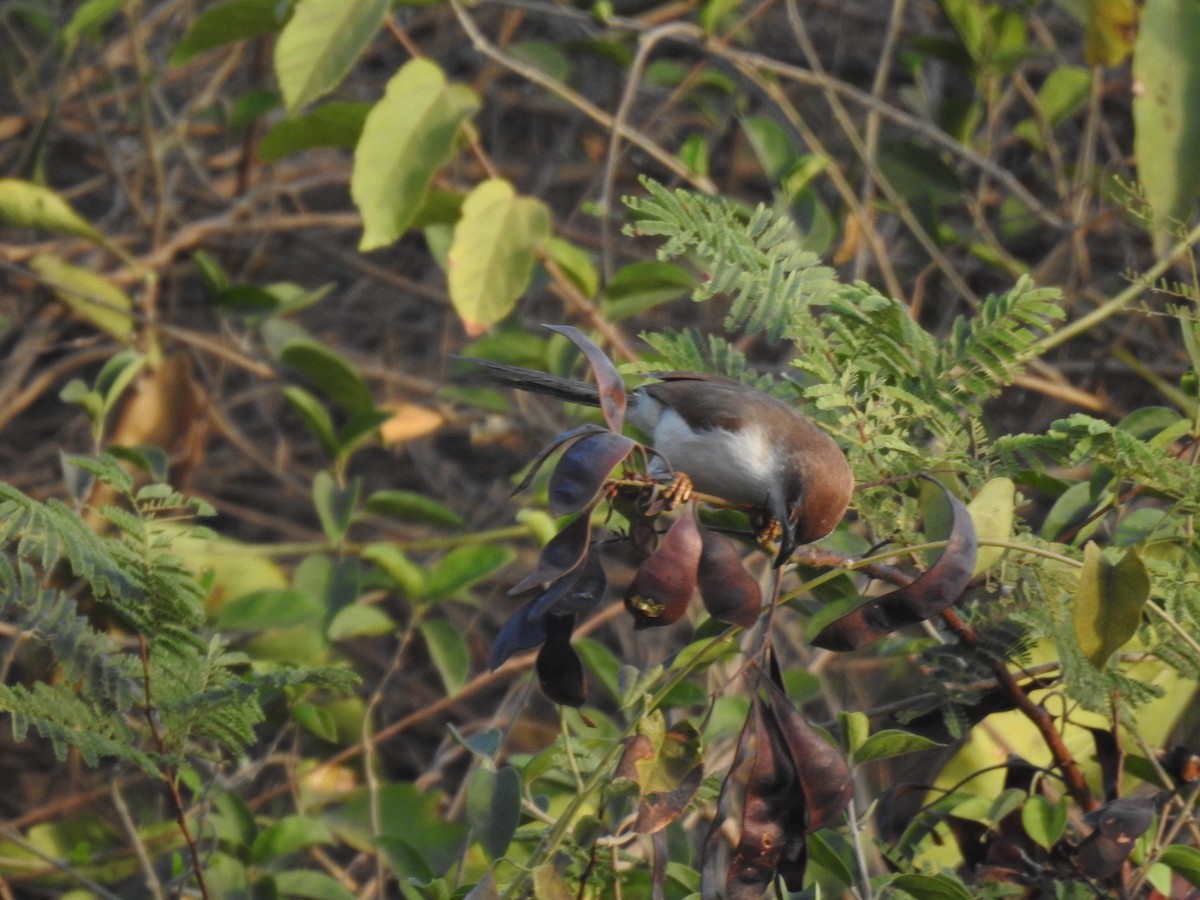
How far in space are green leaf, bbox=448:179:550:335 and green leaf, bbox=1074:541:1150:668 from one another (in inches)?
73.1

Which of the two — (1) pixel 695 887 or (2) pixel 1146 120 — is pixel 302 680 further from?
(2) pixel 1146 120

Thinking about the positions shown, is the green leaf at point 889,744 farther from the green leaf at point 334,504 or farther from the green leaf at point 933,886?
the green leaf at point 334,504

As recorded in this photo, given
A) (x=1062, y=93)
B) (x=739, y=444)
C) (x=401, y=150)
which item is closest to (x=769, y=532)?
(x=739, y=444)

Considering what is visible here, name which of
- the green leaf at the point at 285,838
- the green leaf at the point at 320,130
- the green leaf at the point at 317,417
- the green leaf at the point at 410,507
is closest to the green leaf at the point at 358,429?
the green leaf at the point at 317,417

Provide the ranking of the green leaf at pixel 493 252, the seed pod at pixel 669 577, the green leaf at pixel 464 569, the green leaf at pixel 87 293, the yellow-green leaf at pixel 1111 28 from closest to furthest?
→ the seed pod at pixel 669 577 < the green leaf at pixel 464 569 < the green leaf at pixel 493 252 < the yellow-green leaf at pixel 1111 28 < the green leaf at pixel 87 293

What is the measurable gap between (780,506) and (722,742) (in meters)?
1.19

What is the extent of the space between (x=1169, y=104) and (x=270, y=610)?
1.90 m

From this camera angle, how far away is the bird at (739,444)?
1556 millimetres

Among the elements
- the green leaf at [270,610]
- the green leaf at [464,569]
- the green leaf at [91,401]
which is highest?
the green leaf at [91,401]

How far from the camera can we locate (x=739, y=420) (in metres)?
2.19

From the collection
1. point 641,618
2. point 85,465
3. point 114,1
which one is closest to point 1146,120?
point 641,618

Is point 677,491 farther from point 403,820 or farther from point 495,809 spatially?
point 403,820

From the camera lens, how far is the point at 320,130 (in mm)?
3062

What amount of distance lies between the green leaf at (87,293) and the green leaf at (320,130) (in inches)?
33.3
